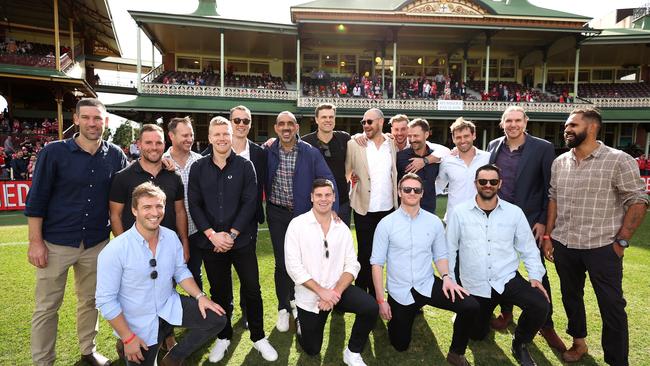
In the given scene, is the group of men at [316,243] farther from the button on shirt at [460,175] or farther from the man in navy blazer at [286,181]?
the button on shirt at [460,175]

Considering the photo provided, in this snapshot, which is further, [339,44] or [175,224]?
[339,44]

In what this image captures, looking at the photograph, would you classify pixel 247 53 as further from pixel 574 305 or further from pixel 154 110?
pixel 574 305

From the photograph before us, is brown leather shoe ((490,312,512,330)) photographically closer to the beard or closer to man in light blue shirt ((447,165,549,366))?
man in light blue shirt ((447,165,549,366))

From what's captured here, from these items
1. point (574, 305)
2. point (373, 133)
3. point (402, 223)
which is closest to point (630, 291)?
point (574, 305)

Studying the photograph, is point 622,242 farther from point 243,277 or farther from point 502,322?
point 243,277

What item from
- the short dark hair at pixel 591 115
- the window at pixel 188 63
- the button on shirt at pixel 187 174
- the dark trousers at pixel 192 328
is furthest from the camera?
the window at pixel 188 63

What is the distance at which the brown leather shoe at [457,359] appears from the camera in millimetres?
3416

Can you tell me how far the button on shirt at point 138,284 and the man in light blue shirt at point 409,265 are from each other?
1901 mm

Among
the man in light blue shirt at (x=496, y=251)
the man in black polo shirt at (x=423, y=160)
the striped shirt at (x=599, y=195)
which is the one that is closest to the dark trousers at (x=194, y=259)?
the man in black polo shirt at (x=423, y=160)

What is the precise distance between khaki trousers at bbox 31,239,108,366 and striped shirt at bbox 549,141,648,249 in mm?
4598

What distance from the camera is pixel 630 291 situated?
5.26m

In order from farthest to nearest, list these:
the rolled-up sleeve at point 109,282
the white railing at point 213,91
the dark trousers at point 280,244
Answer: the white railing at point 213,91, the dark trousers at point 280,244, the rolled-up sleeve at point 109,282

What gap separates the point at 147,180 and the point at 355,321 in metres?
2.37

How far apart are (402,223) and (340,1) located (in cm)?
2149
